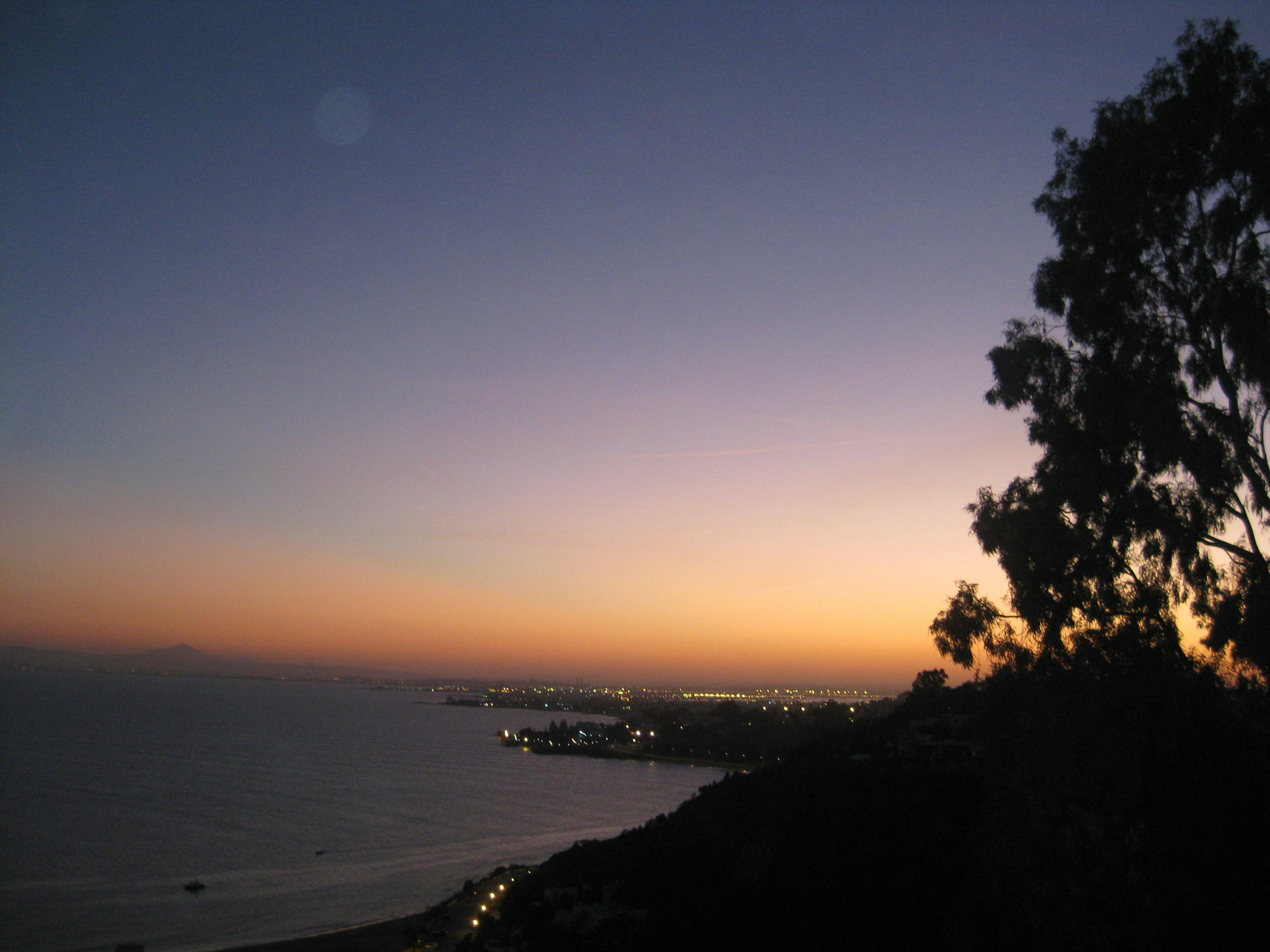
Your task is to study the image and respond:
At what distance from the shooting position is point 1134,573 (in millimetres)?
7621

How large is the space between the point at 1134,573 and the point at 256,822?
1846 inches

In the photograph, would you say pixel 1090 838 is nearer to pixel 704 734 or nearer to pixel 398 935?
pixel 398 935

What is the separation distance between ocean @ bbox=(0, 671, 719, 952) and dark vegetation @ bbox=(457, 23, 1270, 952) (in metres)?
25.1

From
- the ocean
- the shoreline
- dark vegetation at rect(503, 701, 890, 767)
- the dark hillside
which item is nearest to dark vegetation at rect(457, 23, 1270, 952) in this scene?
the dark hillside

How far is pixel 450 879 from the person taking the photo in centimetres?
3180

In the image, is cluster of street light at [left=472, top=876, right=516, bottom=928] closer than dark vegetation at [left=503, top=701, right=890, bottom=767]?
Yes

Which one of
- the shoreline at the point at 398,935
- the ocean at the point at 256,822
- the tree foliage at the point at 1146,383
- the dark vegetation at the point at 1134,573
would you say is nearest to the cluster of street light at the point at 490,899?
the shoreline at the point at 398,935

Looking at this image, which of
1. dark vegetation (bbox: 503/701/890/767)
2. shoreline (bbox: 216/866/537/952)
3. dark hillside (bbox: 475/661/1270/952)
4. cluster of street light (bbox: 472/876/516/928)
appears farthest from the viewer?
dark vegetation (bbox: 503/701/890/767)

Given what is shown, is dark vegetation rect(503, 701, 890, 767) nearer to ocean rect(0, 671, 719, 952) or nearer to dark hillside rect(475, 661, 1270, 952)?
ocean rect(0, 671, 719, 952)

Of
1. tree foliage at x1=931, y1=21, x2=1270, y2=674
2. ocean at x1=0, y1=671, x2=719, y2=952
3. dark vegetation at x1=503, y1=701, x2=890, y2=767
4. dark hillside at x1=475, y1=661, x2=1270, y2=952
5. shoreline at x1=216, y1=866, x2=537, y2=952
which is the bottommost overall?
dark vegetation at x1=503, y1=701, x2=890, y2=767

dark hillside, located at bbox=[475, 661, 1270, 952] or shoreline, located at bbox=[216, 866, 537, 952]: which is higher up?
dark hillside, located at bbox=[475, 661, 1270, 952]

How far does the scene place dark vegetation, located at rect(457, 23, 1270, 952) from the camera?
21.2ft

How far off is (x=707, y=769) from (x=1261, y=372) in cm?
8134

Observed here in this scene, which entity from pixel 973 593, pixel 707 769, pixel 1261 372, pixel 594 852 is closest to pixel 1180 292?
pixel 1261 372
